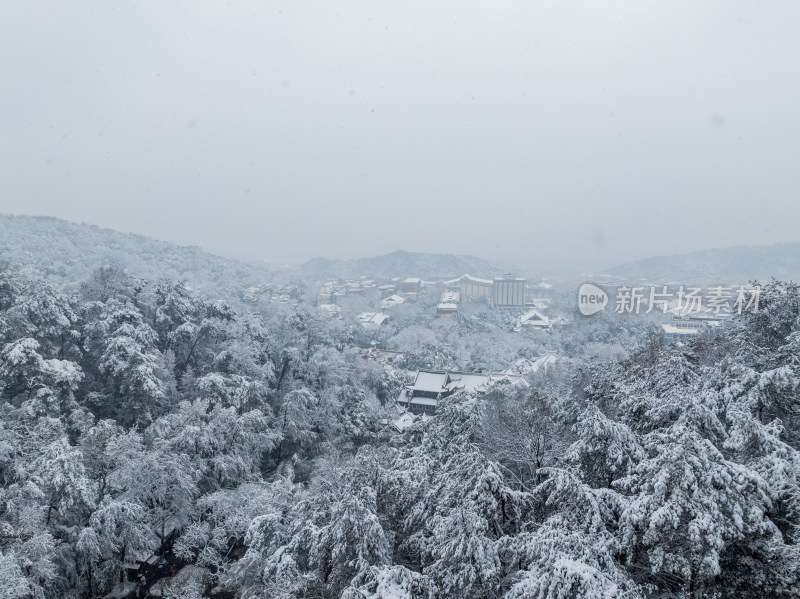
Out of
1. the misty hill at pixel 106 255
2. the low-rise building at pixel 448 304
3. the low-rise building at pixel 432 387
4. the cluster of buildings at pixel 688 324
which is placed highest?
the misty hill at pixel 106 255

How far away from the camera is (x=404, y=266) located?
114250 mm

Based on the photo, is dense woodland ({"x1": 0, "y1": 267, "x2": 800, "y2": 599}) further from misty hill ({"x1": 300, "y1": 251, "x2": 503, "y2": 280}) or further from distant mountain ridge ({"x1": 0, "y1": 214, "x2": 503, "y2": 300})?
misty hill ({"x1": 300, "y1": 251, "x2": 503, "y2": 280})

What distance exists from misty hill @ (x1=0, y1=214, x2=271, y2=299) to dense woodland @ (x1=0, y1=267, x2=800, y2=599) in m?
36.0

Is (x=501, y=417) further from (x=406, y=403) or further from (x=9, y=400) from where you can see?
(x=406, y=403)

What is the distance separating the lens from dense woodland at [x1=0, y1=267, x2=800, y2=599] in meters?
4.67

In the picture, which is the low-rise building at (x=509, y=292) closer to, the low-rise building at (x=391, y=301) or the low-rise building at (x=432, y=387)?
the low-rise building at (x=391, y=301)

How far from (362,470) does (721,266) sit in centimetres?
8300

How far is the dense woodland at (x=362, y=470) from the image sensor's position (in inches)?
184

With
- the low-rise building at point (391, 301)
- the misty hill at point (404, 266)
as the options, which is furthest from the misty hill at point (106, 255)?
the misty hill at point (404, 266)

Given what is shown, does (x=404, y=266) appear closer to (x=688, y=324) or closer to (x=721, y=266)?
(x=721, y=266)

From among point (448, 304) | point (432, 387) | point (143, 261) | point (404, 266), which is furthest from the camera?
point (404, 266)

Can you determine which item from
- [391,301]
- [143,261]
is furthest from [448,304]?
[143,261]

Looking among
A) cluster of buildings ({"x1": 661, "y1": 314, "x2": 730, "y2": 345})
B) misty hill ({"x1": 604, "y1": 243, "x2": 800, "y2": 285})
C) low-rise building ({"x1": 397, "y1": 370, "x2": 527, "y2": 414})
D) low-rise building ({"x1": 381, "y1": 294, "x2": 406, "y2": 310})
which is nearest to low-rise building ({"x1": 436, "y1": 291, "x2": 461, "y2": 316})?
low-rise building ({"x1": 381, "y1": 294, "x2": 406, "y2": 310})

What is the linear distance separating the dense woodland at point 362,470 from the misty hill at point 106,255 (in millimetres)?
36026
